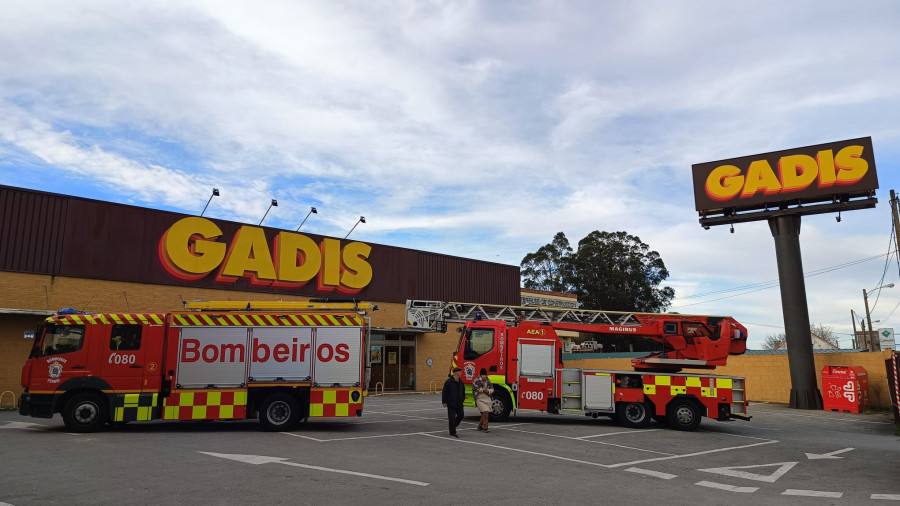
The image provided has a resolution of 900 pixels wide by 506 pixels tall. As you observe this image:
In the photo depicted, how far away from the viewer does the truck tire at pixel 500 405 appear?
16.7 meters

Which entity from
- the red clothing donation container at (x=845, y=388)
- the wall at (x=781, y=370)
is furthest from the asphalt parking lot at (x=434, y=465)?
the wall at (x=781, y=370)

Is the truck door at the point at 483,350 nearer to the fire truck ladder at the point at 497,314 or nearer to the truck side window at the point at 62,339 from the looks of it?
the fire truck ladder at the point at 497,314

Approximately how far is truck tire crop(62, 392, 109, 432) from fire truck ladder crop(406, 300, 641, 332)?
33.8 ft

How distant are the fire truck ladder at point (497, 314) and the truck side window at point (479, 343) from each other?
9.23 feet

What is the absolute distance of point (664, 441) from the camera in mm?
13688

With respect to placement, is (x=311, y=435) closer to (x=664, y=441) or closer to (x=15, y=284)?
(x=664, y=441)

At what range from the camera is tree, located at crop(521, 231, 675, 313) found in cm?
5703

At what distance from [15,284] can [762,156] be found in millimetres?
30965

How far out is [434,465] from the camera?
982cm

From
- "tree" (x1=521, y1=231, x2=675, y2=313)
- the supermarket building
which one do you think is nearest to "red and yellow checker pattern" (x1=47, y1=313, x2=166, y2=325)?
the supermarket building

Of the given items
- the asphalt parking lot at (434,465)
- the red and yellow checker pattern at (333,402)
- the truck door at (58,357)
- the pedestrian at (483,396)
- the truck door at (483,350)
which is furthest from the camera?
the truck door at (483,350)

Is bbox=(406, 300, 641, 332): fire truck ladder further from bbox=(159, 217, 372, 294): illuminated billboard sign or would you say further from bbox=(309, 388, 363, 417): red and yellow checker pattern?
bbox=(309, 388, 363, 417): red and yellow checker pattern

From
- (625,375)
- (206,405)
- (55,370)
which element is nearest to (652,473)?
(625,375)

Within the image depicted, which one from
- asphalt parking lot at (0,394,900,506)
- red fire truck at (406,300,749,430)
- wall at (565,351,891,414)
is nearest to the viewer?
asphalt parking lot at (0,394,900,506)
